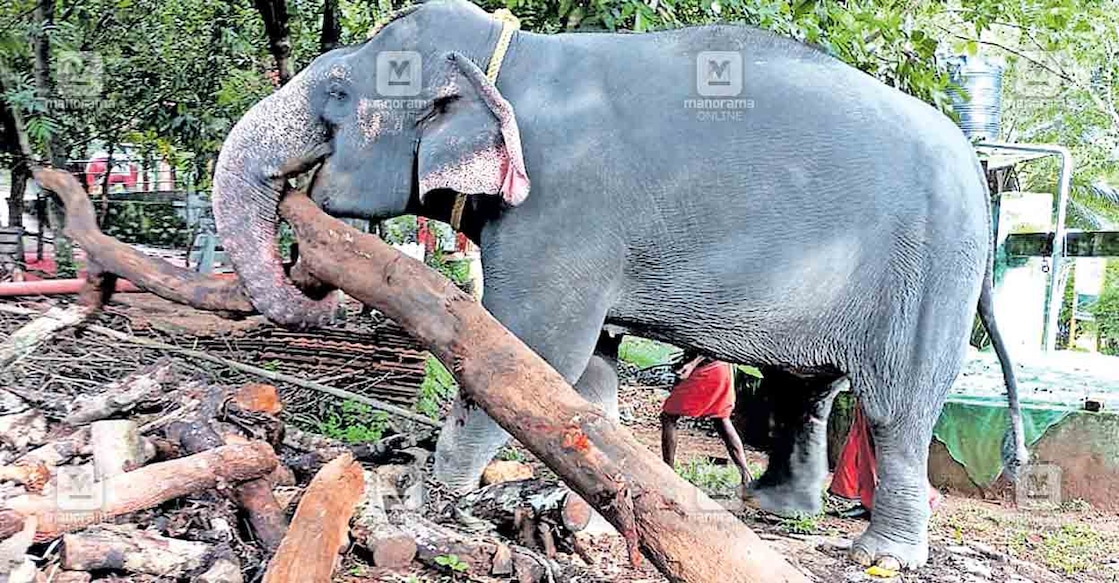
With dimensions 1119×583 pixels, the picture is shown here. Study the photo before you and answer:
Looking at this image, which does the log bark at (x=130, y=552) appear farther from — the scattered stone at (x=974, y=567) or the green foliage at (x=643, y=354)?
the green foliage at (x=643, y=354)

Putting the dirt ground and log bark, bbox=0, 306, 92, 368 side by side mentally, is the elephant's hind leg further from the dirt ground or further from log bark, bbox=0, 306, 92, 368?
log bark, bbox=0, 306, 92, 368

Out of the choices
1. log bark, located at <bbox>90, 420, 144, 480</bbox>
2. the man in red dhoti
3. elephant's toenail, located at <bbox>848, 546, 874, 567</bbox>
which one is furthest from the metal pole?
log bark, located at <bbox>90, 420, 144, 480</bbox>

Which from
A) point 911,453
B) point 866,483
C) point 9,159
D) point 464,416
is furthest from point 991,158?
point 9,159

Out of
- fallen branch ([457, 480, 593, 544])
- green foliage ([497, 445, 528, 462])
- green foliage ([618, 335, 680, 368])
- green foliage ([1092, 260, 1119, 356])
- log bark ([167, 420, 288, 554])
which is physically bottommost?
green foliage ([1092, 260, 1119, 356])

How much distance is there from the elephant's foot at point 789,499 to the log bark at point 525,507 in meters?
1.25

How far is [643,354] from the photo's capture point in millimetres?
11242

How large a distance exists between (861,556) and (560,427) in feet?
7.42

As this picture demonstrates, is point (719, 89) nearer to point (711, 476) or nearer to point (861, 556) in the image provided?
point (861, 556)

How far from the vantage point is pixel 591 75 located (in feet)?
12.9

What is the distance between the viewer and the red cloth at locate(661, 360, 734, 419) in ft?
19.0

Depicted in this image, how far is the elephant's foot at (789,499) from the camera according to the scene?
5.08 m

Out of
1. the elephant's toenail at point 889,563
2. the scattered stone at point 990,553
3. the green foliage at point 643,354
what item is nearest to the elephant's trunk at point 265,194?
the elephant's toenail at point 889,563

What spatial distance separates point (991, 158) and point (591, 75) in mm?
6016

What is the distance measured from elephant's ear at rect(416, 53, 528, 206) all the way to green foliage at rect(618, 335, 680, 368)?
7351 millimetres
